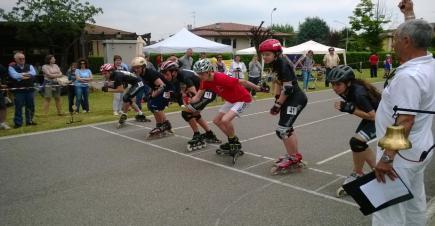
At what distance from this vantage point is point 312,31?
253ft

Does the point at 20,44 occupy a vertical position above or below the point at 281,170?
above

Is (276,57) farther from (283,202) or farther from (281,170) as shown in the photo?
(283,202)

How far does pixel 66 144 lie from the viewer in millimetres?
8430

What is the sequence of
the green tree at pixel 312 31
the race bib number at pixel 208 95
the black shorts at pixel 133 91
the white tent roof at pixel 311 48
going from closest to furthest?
the race bib number at pixel 208 95 → the black shorts at pixel 133 91 → the white tent roof at pixel 311 48 → the green tree at pixel 312 31

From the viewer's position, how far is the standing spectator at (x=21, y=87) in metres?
10.4

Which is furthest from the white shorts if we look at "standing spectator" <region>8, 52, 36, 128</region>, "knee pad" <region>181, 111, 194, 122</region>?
"standing spectator" <region>8, 52, 36, 128</region>

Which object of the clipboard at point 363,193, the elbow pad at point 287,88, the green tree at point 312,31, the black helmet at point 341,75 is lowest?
the clipboard at point 363,193

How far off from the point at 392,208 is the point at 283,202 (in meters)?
2.18

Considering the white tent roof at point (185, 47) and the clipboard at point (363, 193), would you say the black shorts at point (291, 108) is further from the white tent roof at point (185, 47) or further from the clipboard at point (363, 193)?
the white tent roof at point (185, 47)

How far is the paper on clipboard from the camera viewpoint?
2.74 metres

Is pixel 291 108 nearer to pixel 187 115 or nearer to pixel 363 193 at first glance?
pixel 187 115

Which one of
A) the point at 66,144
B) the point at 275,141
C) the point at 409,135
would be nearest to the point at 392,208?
the point at 409,135

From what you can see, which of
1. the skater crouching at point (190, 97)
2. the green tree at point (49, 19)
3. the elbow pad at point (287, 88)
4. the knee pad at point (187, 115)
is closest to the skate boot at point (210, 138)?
the skater crouching at point (190, 97)

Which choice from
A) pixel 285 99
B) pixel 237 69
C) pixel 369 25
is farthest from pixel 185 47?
pixel 369 25
